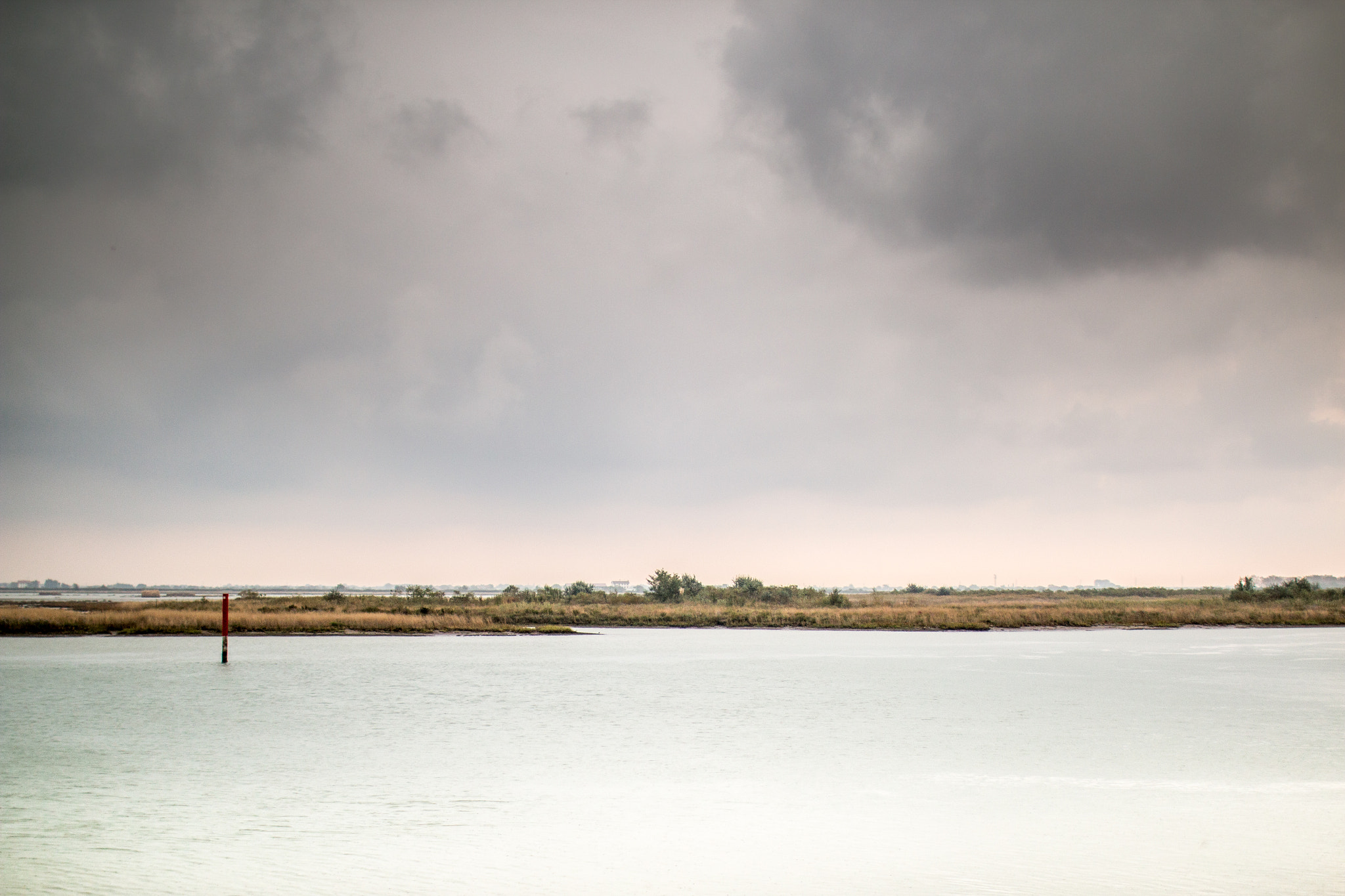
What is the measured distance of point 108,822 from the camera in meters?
12.3

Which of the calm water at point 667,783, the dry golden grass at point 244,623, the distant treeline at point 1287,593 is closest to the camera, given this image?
the calm water at point 667,783

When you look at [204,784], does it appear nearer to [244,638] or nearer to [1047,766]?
[1047,766]

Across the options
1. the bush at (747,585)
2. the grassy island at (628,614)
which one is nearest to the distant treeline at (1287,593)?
the grassy island at (628,614)

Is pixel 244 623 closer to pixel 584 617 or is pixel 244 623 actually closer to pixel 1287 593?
pixel 584 617

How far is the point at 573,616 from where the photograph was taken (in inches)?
2756

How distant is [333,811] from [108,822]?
115 inches

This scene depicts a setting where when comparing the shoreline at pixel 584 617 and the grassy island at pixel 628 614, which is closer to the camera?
the shoreline at pixel 584 617

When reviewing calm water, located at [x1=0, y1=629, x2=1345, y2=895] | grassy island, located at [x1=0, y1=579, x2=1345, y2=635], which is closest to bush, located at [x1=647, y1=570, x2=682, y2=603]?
grassy island, located at [x1=0, y1=579, x2=1345, y2=635]

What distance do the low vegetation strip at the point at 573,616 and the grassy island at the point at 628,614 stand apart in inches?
4.0

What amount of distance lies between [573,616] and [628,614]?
17.5ft

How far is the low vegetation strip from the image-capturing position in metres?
56.0

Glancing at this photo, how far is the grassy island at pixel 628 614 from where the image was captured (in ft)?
186

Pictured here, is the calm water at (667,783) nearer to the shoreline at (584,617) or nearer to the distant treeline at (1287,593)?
the shoreline at (584,617)

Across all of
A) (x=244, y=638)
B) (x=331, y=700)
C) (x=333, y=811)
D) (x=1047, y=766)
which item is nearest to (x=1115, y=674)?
(x=1047, y=766)
